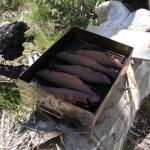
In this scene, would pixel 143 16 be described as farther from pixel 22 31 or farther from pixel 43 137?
pixel 43 137

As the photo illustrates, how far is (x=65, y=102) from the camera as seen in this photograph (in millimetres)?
2916

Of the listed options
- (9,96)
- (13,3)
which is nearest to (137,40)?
(9,96)

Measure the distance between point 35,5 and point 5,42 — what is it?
1578mm

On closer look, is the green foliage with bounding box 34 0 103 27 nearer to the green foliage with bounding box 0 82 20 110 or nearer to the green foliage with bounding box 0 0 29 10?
the green foliage with bounding box 0 0 29 10

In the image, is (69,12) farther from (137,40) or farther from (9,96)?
(9,96)

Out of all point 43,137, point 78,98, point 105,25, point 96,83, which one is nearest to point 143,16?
point 105,25

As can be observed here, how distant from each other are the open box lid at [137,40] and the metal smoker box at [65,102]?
0.20 meters

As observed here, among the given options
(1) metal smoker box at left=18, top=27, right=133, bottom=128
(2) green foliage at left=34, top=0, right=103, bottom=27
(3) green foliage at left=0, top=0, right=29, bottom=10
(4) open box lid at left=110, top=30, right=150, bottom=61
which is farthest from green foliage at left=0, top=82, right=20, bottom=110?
(3) green foliage at left=0, top=0, right=29, bottom=10

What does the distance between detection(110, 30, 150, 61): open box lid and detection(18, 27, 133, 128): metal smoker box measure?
202 millimetres

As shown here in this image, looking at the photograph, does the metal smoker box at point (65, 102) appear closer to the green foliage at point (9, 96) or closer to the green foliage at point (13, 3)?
the green foliage at point (9, 96)

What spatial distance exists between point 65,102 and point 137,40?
1.43 m

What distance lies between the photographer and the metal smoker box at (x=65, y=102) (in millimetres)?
2943

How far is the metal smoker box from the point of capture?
2943 millimetres

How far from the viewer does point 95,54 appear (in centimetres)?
361
